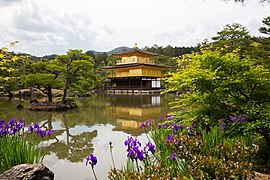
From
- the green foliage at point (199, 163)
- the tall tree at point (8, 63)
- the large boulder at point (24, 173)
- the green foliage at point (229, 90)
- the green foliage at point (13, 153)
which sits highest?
the tall tree at point (8, 63)

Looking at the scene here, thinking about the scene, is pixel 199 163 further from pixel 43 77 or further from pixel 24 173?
pixel 43 77

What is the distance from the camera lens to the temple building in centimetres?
2578

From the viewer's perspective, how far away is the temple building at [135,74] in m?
25.8

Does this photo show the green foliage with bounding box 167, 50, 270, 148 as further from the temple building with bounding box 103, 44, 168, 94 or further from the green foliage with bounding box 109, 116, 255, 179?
the temple building with bounding box 103, 44, 168, 94

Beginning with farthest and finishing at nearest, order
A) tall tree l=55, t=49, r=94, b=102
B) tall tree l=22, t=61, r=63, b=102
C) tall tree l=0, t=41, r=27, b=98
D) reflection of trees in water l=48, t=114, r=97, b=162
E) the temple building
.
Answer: the temple building → tall tree l=55, t=49, r=94, b=102 → tall tree l=22, t=61, r=63, b=102 → reflection of trees in water l=48, t=114, r=97, b=162 → tall tree l=0, t=41, r=27, b=98

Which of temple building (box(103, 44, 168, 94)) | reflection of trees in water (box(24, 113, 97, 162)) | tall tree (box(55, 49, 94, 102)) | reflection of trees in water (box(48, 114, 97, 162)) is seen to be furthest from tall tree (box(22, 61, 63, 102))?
temple building (box(103, 44, 168, 94))

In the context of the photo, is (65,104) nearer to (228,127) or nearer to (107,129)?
(107,129)

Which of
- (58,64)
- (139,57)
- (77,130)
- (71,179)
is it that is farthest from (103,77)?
(71,179)

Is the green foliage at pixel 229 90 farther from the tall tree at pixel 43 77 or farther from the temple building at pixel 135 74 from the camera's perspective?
the temple building at pixel 135 74

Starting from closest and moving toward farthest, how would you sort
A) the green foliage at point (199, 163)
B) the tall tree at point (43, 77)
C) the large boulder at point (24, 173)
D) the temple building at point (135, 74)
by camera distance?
the green foliage at point (199, 163) → the large boulder at point (24, 173) → the tall tree at point (43, 77) → the temple building at point (135, 74)

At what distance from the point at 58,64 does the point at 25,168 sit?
422 inches

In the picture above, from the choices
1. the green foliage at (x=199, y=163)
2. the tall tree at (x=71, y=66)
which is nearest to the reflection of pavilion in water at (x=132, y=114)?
the tall tree at (x=71, y=66)

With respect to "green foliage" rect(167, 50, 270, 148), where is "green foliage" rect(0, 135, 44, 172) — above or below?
below

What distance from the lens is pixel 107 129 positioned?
6.79 meters
